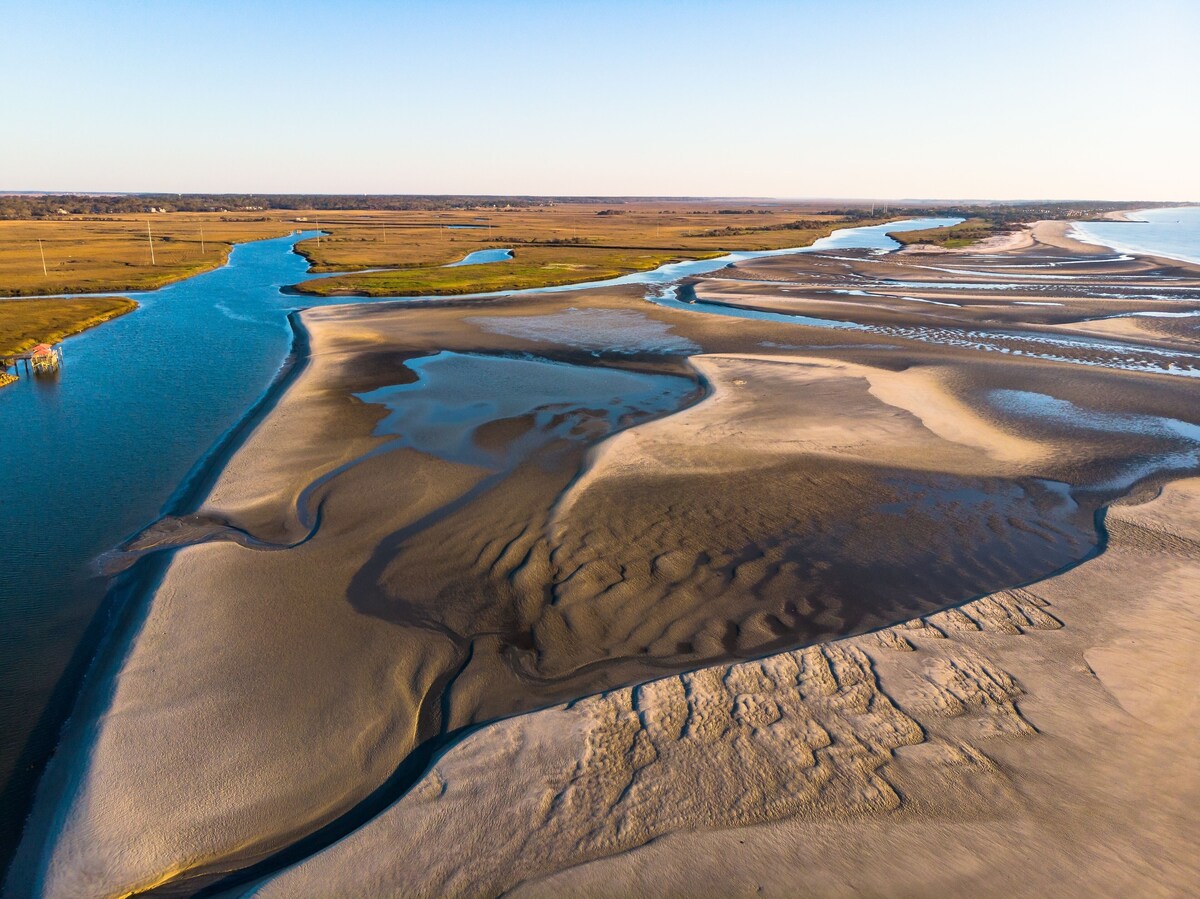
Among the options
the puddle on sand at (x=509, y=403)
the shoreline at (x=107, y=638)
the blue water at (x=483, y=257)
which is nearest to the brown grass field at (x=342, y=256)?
the blue water at (x=483, y=257)

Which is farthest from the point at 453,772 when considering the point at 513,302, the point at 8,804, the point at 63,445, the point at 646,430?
the point at 513,302

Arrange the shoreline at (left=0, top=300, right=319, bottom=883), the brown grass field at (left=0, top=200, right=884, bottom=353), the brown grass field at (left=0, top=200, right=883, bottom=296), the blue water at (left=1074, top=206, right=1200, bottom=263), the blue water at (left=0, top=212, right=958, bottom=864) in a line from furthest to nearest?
the blue water at (left=1074, top=206, right=1200, bottom=263) < the brown grass field at (left=0, top=200, right=883, bottom=296) < the brown grass field at (left=0, top=200, right=884, bottom=353) < the blue water at (left=0, top=212, right=958, bottom=864) < the shoreline at (left=0, top=300, right=319, bottom=883)

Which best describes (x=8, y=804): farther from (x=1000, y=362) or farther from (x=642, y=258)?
(x=642, y=258)

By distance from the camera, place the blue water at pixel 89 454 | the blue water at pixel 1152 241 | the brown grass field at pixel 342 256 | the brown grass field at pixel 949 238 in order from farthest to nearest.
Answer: the brown grass field at pixel 949 238 → the blue water at pixel 1152 241 → the brown grass field at pixel 342 256 → the blue water at pixel 89 454

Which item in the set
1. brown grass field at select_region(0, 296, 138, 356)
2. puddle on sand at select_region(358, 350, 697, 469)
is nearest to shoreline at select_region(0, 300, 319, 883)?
puddle on sand at select_region(358, 350, 697, 469)

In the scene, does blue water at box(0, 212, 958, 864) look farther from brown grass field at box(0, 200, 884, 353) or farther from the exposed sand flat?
the exposed sand flat

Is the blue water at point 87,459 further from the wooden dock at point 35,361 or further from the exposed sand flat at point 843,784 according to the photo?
the exposed sand flat at point 843,784

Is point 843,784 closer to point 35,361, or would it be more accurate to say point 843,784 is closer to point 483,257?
point 35,361
